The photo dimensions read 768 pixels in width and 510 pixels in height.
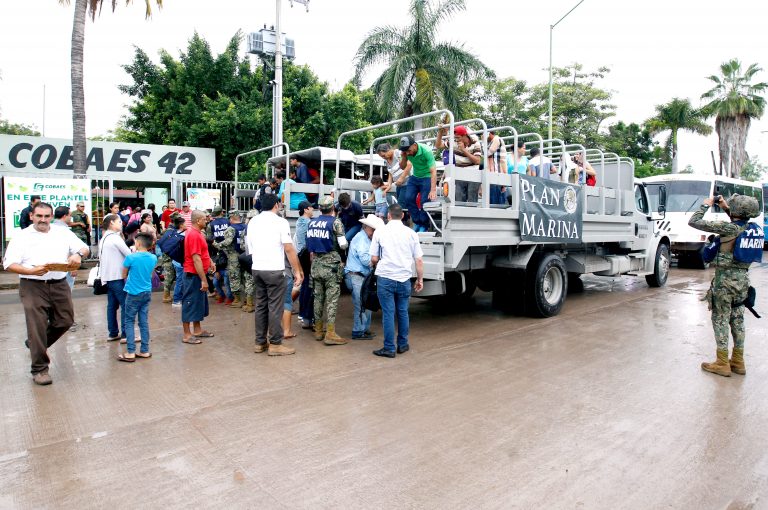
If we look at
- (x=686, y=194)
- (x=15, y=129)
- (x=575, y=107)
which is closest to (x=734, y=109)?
(x=575, y=107)

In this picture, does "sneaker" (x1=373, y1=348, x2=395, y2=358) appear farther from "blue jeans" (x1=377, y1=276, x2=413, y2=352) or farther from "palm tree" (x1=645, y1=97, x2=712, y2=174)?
"palm tree" (x1=645, y1=97, x2=712, y2=174)

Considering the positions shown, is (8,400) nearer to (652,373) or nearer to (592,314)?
(652,373)

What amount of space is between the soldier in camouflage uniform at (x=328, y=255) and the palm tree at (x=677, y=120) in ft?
120

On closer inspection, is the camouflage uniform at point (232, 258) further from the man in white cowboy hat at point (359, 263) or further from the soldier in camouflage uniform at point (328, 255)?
the man in white cowboy hat at point (359, 263)

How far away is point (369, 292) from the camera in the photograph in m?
6.51

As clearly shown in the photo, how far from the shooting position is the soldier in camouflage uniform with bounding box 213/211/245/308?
869 centimetres

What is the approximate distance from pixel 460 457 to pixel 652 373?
278 cm

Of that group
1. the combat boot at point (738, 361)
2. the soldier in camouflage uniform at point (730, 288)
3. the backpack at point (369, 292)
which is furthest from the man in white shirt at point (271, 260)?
the combat boot at point (738, 361)

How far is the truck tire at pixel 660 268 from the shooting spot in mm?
11180

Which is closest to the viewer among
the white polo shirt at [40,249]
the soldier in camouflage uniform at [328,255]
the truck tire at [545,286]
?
the white polo shirt at [40,249]

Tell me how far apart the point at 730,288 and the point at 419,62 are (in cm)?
1782

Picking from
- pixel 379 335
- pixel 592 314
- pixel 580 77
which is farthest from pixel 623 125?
pixel 379 335

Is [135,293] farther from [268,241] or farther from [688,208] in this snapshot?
[688,208]

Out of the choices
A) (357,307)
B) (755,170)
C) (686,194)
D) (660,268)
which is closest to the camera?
(357,307)
